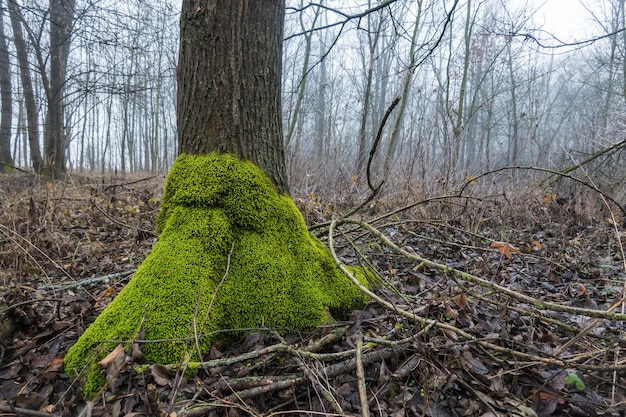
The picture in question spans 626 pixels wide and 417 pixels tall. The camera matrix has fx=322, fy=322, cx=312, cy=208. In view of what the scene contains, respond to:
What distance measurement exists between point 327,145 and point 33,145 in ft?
28.7

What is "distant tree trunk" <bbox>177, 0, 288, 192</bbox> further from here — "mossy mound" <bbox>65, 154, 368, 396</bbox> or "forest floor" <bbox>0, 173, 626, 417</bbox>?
"forest floor" <bbox>0, 173, 626, 417</bbox>

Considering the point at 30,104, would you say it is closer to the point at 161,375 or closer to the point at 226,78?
the point at 226,78

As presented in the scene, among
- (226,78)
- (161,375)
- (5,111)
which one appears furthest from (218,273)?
(5,111)

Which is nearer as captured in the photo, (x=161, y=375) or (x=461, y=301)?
(x=161, y=375)

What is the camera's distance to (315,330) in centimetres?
184

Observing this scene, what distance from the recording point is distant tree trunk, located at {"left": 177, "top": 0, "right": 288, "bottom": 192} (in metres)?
2.03

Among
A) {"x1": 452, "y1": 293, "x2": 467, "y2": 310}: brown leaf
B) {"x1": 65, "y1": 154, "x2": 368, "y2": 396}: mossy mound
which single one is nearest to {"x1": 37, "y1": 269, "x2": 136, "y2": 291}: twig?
{"x1": 65, "y1": 154, "x2": 368, "y2": 396}: mossy mound

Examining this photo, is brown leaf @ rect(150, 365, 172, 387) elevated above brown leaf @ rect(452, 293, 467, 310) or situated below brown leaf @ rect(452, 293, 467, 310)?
below

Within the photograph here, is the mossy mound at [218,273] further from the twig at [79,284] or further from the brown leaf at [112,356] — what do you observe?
the twig at [79,284]

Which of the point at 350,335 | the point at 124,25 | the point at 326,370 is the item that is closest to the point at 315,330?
the point at 350,335

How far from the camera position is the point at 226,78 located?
6.70 feet

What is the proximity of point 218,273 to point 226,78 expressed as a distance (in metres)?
1.21

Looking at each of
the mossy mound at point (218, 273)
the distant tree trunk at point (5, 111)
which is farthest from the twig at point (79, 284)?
the distant tree trunk at point (5, 111)

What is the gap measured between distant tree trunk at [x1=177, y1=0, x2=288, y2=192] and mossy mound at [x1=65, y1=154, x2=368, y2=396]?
133 millimetres
